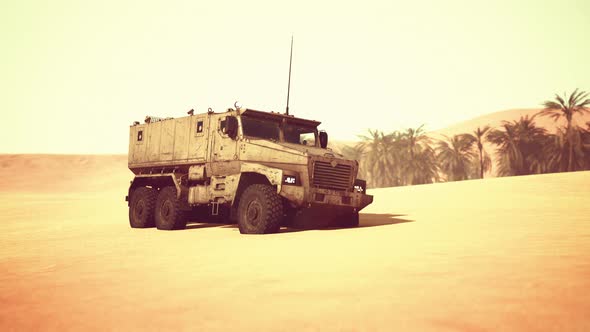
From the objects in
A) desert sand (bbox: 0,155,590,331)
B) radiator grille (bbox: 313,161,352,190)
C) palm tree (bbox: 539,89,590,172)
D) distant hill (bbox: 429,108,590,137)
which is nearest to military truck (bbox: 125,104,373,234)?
radiator grille (bbox: 313,161,352,190)

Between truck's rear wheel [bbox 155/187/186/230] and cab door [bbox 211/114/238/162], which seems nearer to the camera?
cab door [bbox 211/114/238/162]

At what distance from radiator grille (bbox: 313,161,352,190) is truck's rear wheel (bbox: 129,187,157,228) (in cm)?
600

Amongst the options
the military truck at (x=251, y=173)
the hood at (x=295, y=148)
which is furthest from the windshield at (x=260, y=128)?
the hood at (x=295, y=148)

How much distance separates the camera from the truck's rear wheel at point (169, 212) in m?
13.1

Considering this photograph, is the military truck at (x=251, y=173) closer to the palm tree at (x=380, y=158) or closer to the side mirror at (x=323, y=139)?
the side mirror at (x=323, y=139)

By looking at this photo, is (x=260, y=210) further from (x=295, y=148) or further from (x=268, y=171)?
(x=295, y=148)

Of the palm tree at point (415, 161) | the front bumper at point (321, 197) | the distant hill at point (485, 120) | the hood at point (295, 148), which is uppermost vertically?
the distant hill at point (485, 120)

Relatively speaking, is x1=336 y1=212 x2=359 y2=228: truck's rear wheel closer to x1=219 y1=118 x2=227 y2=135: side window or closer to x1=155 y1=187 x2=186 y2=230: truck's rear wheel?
x1=219 y1=118 x2=227 y2=135: side window

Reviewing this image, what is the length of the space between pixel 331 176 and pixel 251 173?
1838mm

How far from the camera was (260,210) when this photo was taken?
34.7ft

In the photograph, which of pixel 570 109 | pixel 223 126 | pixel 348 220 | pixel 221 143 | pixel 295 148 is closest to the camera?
pixel 295 148

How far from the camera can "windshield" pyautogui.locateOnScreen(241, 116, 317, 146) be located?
38.4 feet

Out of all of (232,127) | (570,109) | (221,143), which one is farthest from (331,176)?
(570,109)

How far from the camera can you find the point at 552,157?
45.0 metres
